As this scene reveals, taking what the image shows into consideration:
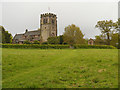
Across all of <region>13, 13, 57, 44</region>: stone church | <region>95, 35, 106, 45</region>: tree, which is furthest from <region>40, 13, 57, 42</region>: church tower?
<region>95, 35, 106, 45</region>: tree

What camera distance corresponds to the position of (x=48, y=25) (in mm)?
88562

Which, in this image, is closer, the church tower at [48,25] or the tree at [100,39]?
the tree at [100,39]

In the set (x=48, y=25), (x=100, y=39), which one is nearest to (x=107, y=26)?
(x=100, y=39)

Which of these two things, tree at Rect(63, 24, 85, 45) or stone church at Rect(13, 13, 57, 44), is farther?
stone church at Rect(13, 13, 57, 44)

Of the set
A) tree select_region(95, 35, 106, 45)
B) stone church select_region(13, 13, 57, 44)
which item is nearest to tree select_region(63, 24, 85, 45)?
tree select_region(95, 35, 106, 45)

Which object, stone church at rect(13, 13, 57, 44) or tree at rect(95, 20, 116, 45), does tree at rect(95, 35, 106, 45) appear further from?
stone church at rect(13, 13, 57, 44)

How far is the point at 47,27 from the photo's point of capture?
8838cm

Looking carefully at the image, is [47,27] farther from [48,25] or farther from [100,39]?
[100,39]

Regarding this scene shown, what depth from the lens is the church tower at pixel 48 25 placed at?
8725cm

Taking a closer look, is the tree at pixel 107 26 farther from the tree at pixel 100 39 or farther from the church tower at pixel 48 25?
the church tower at pixel 48 25

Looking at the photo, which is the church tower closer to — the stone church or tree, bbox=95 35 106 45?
the stone church

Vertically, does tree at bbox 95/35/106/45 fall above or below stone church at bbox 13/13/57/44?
below

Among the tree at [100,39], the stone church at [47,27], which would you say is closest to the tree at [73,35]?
the tree at [100,39]

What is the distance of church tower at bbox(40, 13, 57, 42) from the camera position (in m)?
87.2
